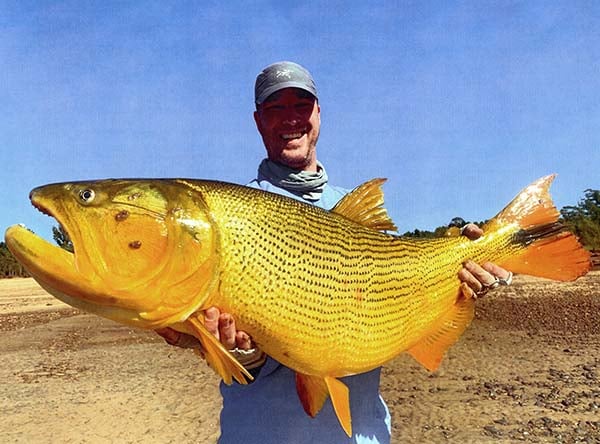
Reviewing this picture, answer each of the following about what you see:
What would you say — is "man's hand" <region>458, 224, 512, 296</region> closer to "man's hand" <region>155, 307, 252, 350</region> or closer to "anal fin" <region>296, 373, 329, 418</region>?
"anal fin" <region>296, 373, 329, 418</region>

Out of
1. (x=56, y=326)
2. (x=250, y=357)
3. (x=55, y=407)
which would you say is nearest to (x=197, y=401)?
(x=55, y=407)

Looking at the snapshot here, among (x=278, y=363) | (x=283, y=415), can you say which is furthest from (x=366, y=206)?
(x=283, y=415)

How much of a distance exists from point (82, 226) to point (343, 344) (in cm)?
136

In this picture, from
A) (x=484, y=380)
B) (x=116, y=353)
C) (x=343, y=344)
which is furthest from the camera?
(x=116, y=353)

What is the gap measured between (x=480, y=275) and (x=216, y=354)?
1.75m

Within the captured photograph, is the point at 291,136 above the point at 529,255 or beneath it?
above

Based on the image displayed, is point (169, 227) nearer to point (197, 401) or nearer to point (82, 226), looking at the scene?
point (82, 226)

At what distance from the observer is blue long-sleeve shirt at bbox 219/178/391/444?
3619mm

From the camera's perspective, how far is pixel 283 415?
363cm

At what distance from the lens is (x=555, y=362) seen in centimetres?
1386

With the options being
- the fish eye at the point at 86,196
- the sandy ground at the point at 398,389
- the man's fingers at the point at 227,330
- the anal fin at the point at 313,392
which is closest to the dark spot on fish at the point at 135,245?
the fish eye at the point at 86,196

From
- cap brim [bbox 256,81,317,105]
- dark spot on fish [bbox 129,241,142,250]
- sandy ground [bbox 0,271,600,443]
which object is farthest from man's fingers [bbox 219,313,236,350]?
sandy ground [bbox 0,271,600,443]

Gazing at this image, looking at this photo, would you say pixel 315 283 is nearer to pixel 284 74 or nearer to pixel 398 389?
pixel 284 74

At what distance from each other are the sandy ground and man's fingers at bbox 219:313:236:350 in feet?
22.4
